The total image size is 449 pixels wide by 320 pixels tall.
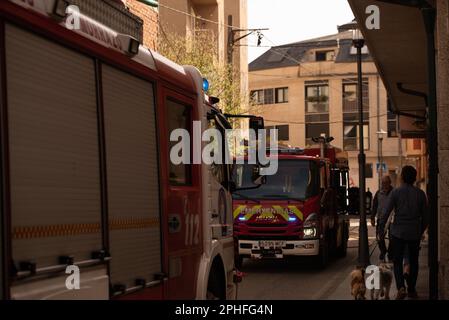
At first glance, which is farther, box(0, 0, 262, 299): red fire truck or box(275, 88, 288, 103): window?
box(275, 88, 288, 103): window

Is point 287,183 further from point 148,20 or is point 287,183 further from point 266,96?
point 266,96

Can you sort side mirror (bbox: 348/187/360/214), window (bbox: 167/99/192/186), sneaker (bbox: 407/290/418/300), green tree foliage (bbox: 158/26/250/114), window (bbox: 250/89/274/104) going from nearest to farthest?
window (bbox: 167/99/192/186) → sneaker (bbox: 407/290/418/300) → side mirror (bbox: 348/187/360/214) → green tree foliage (bbox: 158/26/250/114) → window (bbox: 250/89/274/104)

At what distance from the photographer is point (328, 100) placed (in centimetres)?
7031

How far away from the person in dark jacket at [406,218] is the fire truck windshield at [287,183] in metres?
5.23

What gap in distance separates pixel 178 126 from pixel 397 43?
9.60 meters

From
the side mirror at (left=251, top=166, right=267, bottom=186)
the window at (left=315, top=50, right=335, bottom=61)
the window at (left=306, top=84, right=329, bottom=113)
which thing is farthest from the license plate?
the window at (left=315, top=50, right=335, bottom=61)

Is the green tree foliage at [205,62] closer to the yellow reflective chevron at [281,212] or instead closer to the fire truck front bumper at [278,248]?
the yellow reflective chevron at [281,212]

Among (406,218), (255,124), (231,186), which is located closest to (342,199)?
(406,218)

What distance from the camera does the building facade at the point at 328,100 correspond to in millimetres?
68750

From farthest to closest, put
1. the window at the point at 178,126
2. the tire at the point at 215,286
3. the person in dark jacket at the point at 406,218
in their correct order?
the person in dark jacket at the point at 406,218 < the tire at the point at 215,286 < the window at the point at 178,126

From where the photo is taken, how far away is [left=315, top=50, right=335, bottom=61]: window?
7175 cm

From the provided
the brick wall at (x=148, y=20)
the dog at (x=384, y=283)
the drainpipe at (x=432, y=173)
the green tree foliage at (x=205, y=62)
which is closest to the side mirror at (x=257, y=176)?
the drainpipe at (x=432, y=173)

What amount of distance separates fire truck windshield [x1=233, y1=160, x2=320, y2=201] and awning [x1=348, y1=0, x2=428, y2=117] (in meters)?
2.76

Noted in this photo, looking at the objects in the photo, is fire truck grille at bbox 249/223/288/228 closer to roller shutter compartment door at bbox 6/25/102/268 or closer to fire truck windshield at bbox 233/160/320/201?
fire truck windshield at bbox 233/160/320/201
